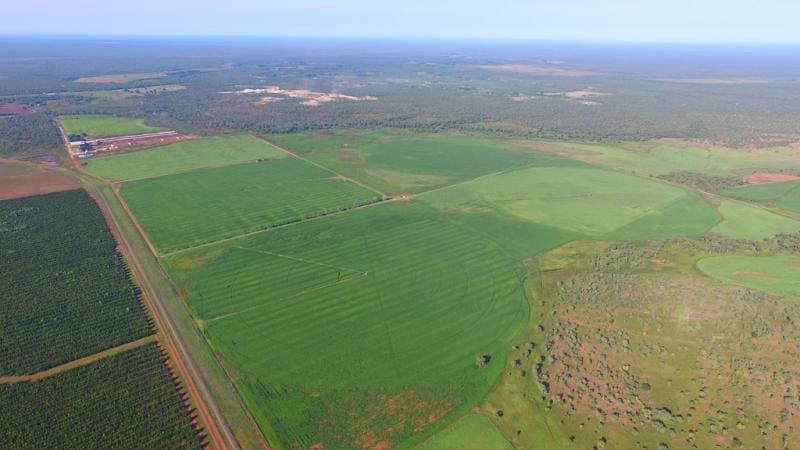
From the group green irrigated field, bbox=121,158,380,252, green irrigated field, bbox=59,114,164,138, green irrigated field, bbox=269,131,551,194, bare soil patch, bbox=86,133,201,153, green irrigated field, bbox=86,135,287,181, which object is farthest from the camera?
green irrigated field, bbox=59,114,164,138

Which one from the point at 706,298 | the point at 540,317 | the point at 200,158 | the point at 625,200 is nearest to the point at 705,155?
the point at 625,200

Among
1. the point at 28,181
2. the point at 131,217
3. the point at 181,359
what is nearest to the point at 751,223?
the point at 181,359

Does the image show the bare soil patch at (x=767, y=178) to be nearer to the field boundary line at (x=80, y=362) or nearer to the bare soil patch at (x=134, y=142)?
the field boundary line at (x=80, y=362)

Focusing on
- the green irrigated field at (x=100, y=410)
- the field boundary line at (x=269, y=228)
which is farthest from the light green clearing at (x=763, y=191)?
the green irrigated field at (x=100, y=410)

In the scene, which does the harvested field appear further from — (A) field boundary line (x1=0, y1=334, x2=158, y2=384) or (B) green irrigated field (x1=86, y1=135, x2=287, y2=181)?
(A) field boundary line (x1=0, y1=334, x2=158, y2=384)

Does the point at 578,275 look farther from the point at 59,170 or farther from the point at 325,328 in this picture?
the point at 59,170

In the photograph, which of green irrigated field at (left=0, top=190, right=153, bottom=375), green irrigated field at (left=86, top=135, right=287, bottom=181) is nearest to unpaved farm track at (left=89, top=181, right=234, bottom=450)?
green irrigated field at (left=0, top=190, right=153, bottom=375)

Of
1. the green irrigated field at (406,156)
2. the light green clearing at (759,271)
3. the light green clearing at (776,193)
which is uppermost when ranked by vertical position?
the light green clearing at (776,193)
